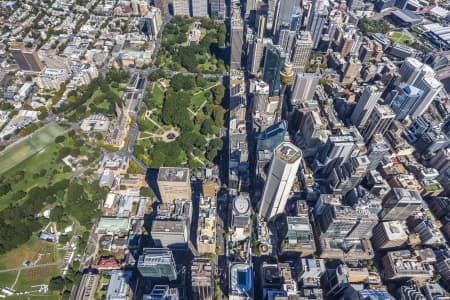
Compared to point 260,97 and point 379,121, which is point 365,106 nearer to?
point 379,121

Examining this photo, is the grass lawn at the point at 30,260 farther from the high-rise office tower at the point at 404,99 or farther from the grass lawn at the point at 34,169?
the high-rise office tower at the point at 404,99

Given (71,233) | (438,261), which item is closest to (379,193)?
(438,261)

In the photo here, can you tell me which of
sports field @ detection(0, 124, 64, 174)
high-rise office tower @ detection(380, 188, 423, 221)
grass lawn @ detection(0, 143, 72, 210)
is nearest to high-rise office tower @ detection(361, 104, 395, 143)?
high-rise office tower @ detection(380, 188, 423, 221)

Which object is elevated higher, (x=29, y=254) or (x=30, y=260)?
(x=29, y=254)

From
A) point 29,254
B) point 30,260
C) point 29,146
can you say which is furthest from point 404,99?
point 29,146

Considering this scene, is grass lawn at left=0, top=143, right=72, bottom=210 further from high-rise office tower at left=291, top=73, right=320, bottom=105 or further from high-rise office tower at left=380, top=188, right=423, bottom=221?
high-rise office tower at left=380, top=188, right=423, bottom=221

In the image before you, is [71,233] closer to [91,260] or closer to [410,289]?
[91,260]
